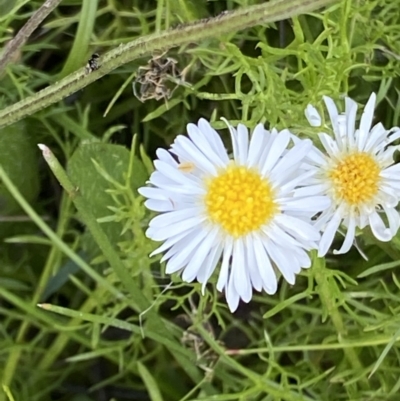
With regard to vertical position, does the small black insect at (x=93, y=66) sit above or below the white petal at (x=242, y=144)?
above

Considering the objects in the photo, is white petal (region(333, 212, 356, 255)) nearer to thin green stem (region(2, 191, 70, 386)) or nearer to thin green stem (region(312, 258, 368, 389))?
thin green stem (region(312, 258, 368, 389))

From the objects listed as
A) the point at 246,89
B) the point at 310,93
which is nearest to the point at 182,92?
the point at 246,89

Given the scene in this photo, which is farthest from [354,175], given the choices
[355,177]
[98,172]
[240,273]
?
[98,172]

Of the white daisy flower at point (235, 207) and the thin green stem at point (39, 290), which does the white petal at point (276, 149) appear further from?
the thin green stem at point (39, 290)

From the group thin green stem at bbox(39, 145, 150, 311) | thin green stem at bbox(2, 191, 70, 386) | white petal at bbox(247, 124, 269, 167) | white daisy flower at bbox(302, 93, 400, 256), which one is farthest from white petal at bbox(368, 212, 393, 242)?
thin green stem at bbox(2, 191, 70, 386)

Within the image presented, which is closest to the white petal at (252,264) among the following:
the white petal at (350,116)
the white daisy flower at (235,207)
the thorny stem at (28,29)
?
the white daisy flower at (235,207)

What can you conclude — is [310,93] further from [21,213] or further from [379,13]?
[21,213]
